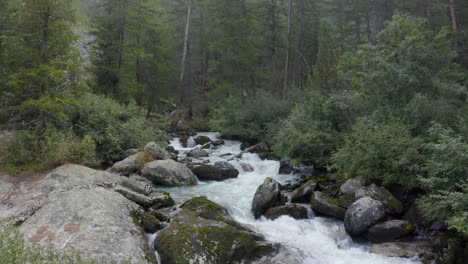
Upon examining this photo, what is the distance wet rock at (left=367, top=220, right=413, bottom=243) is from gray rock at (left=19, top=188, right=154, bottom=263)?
5.88 meters

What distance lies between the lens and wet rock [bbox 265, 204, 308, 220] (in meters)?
10.8

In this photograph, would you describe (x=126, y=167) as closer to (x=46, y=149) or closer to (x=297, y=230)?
(x=46, y=149)

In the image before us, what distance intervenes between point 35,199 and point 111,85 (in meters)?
15.8

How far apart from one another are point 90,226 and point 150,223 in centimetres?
173

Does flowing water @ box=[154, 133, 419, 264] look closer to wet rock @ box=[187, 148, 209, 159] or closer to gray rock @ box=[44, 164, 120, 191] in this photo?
gray rock @ box=[44, 164, 120, 191]

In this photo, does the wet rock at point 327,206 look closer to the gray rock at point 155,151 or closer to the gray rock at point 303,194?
the gray rock at point 303,194

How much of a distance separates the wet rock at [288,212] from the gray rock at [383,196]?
5.69 feet

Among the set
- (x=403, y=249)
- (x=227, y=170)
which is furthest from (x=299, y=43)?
(x=403, y=249)

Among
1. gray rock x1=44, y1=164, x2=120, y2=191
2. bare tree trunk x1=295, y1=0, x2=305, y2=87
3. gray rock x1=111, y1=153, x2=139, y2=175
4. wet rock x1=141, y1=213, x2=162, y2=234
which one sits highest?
bare tree trunk x1=295, y1=0, x2=305, y2=87

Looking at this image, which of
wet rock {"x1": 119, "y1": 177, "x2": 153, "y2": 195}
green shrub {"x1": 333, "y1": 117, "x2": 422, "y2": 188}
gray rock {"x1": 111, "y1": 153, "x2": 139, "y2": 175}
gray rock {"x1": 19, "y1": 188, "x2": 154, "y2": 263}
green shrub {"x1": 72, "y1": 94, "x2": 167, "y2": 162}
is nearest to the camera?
gray rock {"x1": 19, "y1": 188, "x2": 154, "y2": 263}

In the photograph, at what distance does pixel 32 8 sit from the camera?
12336 millimetres

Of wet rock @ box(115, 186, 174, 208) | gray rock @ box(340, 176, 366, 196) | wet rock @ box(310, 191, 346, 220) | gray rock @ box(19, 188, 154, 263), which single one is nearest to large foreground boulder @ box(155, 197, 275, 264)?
gray rock @ box(19, 188, 154, 263)

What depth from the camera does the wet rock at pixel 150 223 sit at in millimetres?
8766

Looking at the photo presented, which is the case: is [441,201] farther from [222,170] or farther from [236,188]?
[222,170]
